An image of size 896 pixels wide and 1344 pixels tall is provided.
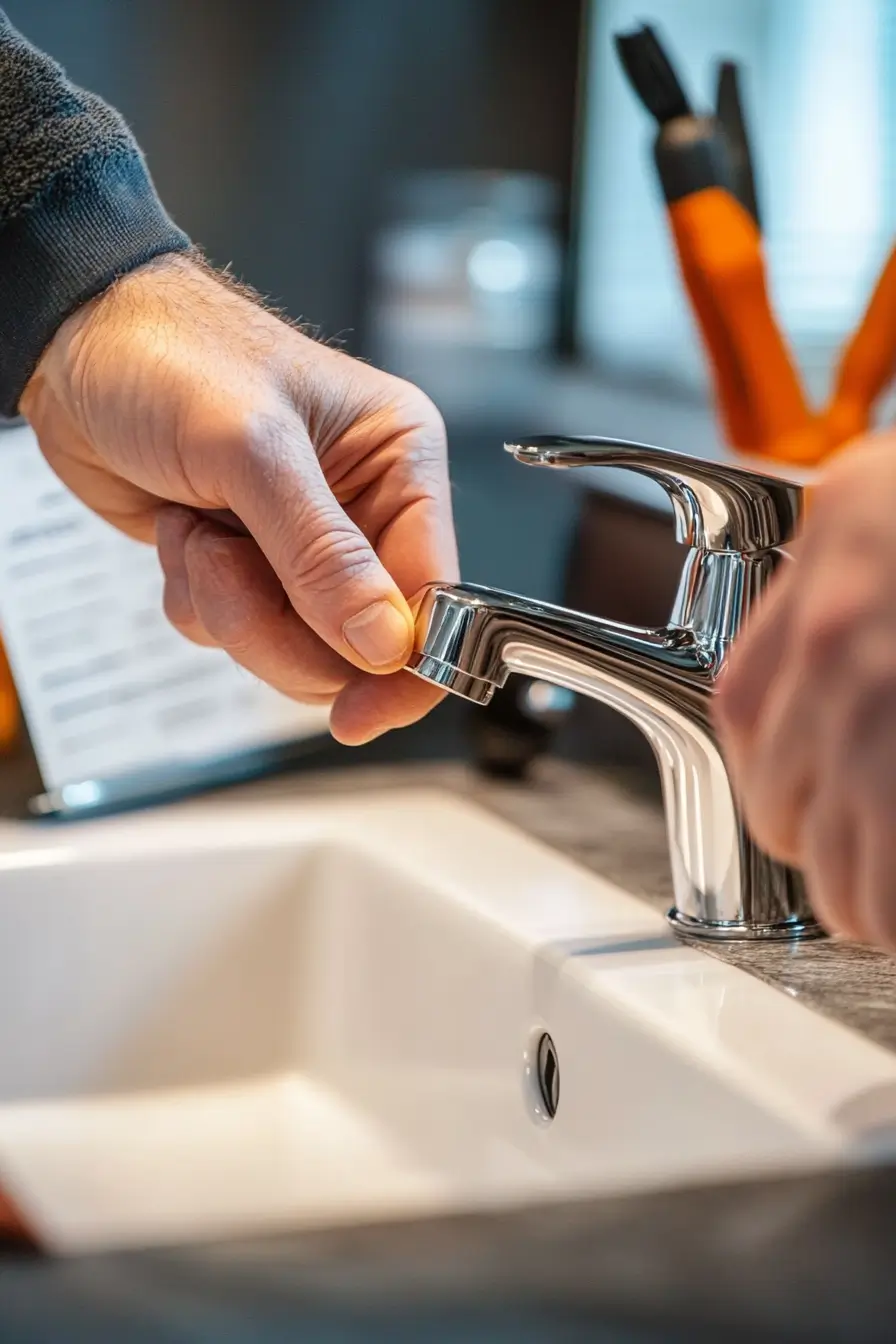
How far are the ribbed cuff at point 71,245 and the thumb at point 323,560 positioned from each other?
0.13m

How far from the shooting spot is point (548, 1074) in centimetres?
64

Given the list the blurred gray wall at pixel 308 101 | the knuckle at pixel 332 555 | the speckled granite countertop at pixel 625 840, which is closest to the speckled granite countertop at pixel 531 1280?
the speckled granite countertop at pixel 625 840

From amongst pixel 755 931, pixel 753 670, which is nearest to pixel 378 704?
pixel 755 931

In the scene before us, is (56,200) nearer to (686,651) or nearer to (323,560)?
(323,560)

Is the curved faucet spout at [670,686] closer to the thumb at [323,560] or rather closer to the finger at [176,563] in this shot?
the thumb at [323,560]

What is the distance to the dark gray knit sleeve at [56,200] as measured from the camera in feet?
2.19

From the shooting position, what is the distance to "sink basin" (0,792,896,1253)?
0.58 metres

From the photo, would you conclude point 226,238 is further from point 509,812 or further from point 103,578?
point 509,812

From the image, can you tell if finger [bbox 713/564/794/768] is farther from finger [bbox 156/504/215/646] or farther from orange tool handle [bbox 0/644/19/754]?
orange tool handle [bbox 0/644/19/754]

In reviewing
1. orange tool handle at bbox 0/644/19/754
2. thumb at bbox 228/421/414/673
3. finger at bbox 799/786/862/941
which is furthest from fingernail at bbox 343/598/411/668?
orange tool handle at bbox 0/644/19/754

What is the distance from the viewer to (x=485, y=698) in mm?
597

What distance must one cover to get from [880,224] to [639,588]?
1.78ft

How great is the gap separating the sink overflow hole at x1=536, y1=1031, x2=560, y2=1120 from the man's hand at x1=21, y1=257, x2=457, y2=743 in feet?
0.47

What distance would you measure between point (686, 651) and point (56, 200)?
1.05ft
